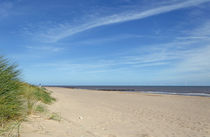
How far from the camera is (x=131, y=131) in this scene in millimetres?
6004

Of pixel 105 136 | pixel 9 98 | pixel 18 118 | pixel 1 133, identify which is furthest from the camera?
pixel 105 136

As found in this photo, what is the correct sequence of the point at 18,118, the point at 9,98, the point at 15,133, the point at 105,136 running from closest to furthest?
the point at 15,133 < the point at 9,98 < the point at 18,118 < the point at 105,136

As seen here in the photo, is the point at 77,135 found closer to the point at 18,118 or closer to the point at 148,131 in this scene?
the point at 18,118

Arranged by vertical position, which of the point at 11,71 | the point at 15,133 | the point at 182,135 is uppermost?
the point at 11,71

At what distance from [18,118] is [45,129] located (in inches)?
28.2

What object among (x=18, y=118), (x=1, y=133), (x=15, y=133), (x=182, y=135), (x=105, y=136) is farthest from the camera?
(x=182, y=135)

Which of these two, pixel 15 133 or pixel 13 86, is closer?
pixel 15 133

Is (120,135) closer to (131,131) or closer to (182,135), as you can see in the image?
(131,131)

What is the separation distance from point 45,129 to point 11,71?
165 cm

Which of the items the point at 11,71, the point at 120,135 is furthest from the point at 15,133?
the point at 120,135

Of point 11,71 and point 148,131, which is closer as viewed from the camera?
point 11,71

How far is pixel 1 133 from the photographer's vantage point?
12.0 ft

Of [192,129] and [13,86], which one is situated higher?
[13,86]

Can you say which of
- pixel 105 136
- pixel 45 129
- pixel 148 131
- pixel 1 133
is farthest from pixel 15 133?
pixel 148 131
